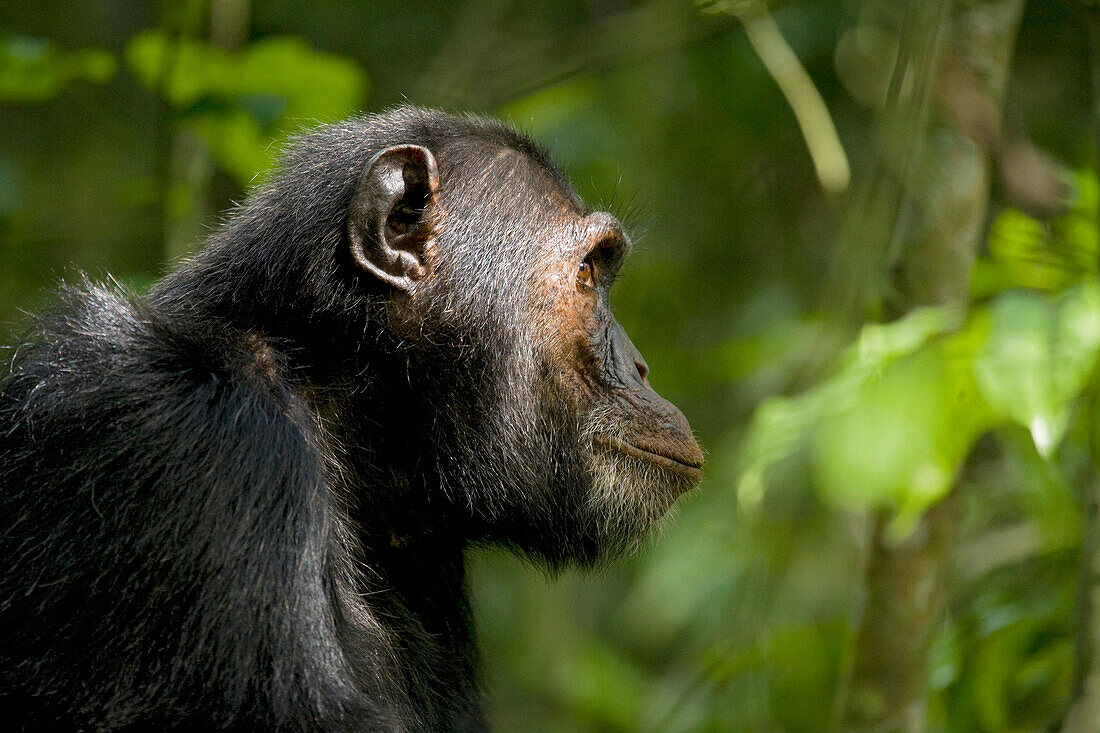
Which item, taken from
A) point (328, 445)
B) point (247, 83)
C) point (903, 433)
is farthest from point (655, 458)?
point (247, 83)

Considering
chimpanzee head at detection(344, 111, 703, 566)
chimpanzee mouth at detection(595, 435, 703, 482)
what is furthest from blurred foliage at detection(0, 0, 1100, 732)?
chimpanzee head at detection(344, 111, 703, 566)

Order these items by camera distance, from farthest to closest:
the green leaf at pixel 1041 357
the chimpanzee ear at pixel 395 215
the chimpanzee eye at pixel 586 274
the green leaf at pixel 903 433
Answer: the chimpanzee eye at pixel 586 274
the green leaf at pixel 903 433
the chimpanzee ear at pixel 395 215
the green leaf at pixel 1041 357

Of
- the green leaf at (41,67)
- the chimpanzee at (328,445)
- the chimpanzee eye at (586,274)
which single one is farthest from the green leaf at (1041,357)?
the green leaf at (41,67)

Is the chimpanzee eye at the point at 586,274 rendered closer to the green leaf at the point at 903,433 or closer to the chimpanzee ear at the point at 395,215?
the chimpanzee ear at the point at 395,215

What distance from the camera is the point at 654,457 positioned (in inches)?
121

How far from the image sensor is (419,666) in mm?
2934

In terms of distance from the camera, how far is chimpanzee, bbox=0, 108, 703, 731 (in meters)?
2.22

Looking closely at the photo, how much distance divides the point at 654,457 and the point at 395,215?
962 mm

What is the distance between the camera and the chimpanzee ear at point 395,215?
279cm

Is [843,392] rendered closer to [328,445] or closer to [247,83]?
[328,445]

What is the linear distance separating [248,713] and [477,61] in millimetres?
4142

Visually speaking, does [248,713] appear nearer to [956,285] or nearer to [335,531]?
[335,531]

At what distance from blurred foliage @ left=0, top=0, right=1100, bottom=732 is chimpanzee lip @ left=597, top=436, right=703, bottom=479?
14 cm

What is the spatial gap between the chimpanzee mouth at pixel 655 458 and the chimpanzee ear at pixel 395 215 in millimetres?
686
